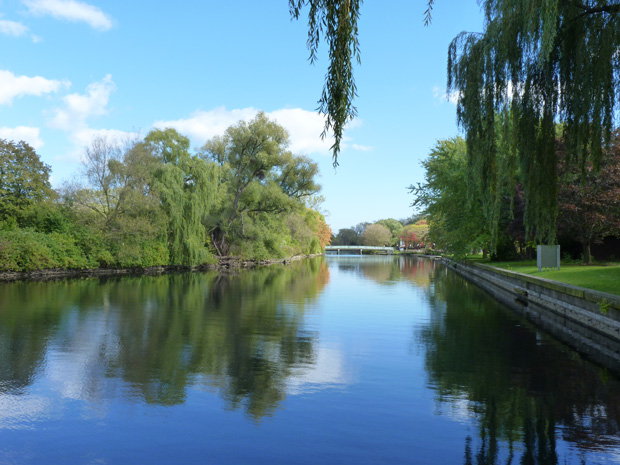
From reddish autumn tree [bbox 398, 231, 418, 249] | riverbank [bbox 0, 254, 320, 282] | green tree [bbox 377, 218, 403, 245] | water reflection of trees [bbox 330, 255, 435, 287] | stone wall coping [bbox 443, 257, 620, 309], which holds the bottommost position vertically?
water reflection of trees [bbox 330, 255, 435, 287]

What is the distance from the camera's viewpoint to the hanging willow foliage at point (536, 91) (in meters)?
7.38

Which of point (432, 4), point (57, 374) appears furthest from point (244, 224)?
point (432, 4)

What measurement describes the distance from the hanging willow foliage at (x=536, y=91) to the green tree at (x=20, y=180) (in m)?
28.0

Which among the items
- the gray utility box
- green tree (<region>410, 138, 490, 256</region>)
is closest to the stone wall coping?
the gray utility box

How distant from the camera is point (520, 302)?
17266 millimetres

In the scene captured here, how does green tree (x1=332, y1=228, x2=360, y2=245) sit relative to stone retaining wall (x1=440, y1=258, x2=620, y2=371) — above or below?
above

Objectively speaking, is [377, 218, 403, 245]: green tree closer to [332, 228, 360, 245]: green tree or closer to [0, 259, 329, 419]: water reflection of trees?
[332, 228, 360, 245]: green tree

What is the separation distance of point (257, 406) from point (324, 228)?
299ft

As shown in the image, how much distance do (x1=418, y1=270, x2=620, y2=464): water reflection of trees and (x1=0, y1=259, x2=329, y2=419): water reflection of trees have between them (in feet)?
7.50

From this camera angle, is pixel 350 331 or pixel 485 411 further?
pixel 350 331

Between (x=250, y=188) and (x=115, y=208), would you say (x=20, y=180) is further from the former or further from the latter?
(x=250, y=188)

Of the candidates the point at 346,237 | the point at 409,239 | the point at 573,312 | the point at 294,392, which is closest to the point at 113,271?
the point at 573,312

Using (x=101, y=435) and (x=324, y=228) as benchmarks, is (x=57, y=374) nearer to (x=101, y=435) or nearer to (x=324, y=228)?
(x=101, y=435)

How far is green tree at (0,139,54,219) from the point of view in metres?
28.8
